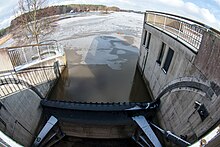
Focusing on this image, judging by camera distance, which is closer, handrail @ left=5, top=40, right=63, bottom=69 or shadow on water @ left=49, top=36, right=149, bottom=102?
handrail @ left=5, top=40, right=63, bottom=69

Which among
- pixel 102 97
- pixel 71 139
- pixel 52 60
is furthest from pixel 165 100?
pixel 52 60

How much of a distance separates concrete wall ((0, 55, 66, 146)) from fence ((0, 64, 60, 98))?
22cm

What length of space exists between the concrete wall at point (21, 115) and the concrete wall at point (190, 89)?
5714 millimetres

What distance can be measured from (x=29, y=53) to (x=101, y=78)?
5.09 meters

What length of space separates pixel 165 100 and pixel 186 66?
1.90 metres

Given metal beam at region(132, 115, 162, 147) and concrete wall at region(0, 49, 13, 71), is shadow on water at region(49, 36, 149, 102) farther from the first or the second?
concrete wall at region(0, 49, 13, 71)

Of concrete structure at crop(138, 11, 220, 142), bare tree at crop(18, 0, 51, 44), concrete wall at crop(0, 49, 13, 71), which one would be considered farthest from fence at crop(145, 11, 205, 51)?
bare tree at crop(18, 0, 51, 44)

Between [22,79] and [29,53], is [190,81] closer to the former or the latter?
[22,79]

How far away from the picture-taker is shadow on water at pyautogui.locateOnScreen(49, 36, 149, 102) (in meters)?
9.92

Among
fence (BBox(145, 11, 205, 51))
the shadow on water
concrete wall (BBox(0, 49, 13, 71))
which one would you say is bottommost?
the shadow on water

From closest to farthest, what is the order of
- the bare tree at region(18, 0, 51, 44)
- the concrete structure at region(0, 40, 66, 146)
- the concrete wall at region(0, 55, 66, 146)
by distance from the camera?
1. the concrete wall at region(0, 55, 66, 146)
2. the concrete structure at region(0, 40, 66, 146)
3. the bare tree at region(18, 0, 51, 44)

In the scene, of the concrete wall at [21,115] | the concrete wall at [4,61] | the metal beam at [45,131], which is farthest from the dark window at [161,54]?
the concrete wall at [4,61]

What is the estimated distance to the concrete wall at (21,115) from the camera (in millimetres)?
5262

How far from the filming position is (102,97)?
9.70 meters
